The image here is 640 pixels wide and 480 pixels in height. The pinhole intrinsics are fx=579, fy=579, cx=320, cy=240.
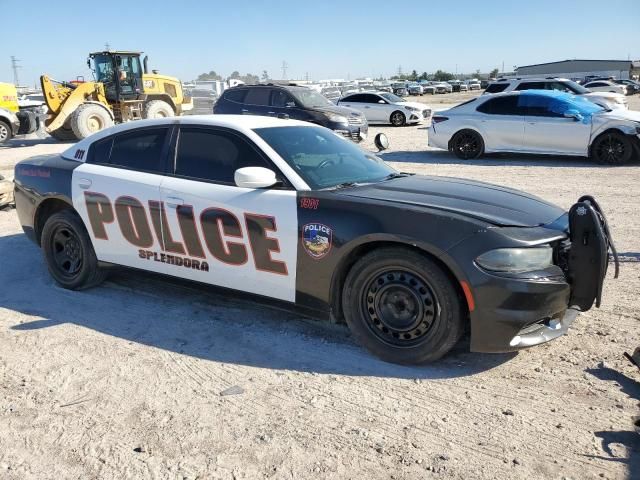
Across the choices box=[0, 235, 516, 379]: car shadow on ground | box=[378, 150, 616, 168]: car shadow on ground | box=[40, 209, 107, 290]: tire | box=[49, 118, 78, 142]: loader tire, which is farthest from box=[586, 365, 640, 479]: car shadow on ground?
box=[49, 118, 78, 142]: loader tire

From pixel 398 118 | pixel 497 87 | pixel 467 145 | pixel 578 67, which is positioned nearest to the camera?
pixel 467 145

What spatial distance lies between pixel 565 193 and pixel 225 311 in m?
6.54

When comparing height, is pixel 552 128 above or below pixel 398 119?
above

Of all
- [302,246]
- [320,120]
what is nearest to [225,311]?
[302,246]

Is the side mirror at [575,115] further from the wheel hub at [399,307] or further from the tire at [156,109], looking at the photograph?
the tire at [156,109]

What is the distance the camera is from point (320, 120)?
1518 centimetres

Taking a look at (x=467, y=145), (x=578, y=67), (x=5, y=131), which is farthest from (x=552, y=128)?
(x=578, y=67)

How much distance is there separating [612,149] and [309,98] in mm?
7870

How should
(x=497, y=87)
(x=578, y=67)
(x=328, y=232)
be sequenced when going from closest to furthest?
(x=328, y=232) → (x=497, y=87) → (x=578, y=67)

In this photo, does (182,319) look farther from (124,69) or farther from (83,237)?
(124,69)

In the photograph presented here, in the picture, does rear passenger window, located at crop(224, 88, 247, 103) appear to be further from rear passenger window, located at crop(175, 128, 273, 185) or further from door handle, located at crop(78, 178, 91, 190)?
rear passenger window, located at crop(175, 128, 273, 185)

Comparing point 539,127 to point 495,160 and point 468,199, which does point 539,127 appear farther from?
point 468,199

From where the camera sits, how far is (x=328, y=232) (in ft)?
12.4

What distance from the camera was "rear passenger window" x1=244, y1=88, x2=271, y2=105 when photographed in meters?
15.8
